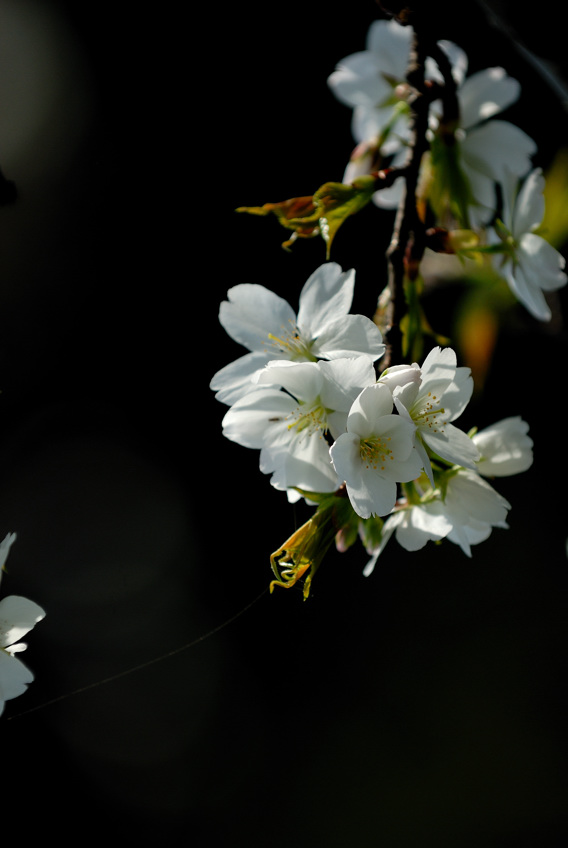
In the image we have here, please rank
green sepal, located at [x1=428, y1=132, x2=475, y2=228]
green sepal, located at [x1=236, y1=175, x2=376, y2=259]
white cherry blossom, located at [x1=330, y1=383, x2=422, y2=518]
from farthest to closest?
green sepal, located at [x1=428, y1=132, x2=475, y2=228], green sepal, located at [x1=236, y1=175, x2=376, y2=259], white cherry blossom, located at [x1=330, y1=383, x2=422, y2=518]

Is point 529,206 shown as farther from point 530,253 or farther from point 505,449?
point 505,449

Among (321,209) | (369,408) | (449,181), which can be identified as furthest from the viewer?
(449,181)

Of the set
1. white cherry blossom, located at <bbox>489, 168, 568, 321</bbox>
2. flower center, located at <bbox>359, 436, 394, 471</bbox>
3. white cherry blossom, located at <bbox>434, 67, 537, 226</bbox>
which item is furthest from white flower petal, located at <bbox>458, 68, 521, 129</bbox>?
flower center, located at <bbox>359, 436, 394, 471</bbox>

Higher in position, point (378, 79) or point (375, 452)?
point (378, 79)

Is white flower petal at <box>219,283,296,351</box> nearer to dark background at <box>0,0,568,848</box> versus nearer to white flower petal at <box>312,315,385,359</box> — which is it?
white flower petal at <box>312,315,385,359</box>

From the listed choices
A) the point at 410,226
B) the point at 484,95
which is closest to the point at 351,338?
the point at 410,226

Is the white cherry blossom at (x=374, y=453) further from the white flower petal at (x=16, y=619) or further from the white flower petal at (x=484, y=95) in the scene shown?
the white flower petal at (x=484, y=95)

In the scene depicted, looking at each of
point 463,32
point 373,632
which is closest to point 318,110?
point 463,32

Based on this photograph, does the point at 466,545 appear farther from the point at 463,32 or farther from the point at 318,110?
the point at 318,110

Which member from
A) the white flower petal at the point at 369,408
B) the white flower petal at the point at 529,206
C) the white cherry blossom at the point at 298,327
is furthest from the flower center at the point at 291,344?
the white flower petal at the point at 529,206
